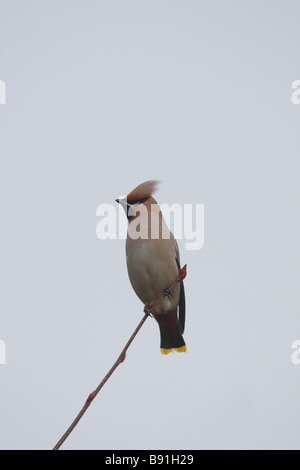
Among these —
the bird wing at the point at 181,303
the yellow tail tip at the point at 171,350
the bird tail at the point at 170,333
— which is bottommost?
the yellow tail tip at the point at 171,350

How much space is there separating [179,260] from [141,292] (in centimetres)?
59

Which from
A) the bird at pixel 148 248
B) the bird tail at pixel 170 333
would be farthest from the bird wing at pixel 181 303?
the bird at pixel 148 248

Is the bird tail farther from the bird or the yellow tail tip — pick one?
the bird

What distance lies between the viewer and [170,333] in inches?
172

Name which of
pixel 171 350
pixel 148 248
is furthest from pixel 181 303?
pixel 148 248

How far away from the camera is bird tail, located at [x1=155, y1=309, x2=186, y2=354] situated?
14.0 ft

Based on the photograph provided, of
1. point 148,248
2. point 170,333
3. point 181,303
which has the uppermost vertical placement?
point 148,248

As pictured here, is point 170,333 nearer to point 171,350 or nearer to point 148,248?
point 171,350

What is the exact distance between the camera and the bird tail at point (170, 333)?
14.0ft

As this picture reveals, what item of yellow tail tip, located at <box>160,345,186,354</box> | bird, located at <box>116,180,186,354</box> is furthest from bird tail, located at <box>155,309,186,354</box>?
bird, located at <box>116,180,186,354</box>

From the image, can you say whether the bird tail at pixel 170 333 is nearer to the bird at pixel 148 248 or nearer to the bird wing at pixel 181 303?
the bird wing at pixel 181 303
